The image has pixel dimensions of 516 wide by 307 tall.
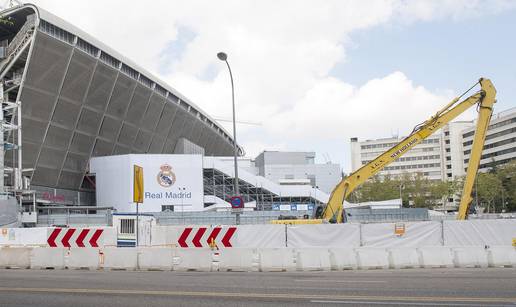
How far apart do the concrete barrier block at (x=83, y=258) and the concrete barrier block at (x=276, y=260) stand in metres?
5.86

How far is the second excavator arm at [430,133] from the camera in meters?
29.7

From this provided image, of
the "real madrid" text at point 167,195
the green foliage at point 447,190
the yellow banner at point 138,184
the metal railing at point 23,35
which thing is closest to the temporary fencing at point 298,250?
the yellow banner at point 138,184

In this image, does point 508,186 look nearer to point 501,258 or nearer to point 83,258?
point 501,258

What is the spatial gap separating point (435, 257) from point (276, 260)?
5.57 m

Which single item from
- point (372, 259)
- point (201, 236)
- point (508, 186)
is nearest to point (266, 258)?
point (372, 259)

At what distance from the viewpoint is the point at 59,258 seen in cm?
2211

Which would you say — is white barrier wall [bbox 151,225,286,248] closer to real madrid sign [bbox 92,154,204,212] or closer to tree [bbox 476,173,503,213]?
real madrid sign [bbox 92,154,204,212]

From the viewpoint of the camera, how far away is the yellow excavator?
29625mm

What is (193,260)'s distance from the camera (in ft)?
68.0

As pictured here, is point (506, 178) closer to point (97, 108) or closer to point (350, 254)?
point (97, 108)

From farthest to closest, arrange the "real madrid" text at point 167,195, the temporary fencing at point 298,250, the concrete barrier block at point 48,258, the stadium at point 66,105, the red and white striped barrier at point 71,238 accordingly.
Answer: the "real madrid" text at point 167,195 → the stadium at point 66,105 → the red and white striped barrier at point 71,238 → the concrete barrier block at point 48,258 → the temporary fencing at point 298,250

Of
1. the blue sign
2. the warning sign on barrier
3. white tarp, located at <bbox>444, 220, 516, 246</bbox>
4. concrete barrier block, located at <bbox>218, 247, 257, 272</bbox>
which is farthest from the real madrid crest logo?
concrete barrier block, located at <bbox>218, 247, 257, 272</bbox>

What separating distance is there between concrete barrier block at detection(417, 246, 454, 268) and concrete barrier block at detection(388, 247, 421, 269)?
20 centimetres

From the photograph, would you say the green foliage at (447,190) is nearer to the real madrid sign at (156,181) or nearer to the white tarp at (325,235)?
the real madrid sign at (156,181)
